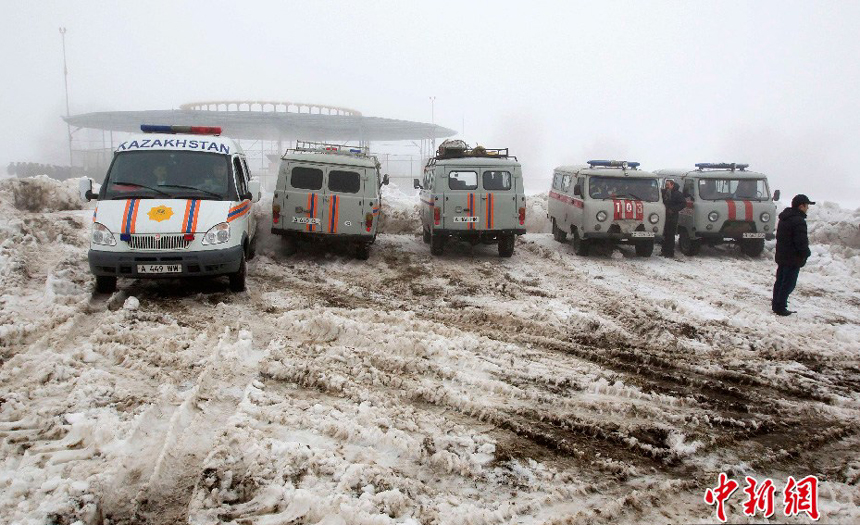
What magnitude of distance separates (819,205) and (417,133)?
31.1 meters

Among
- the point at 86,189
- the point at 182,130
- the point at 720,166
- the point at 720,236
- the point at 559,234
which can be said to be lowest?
the point at 559,234

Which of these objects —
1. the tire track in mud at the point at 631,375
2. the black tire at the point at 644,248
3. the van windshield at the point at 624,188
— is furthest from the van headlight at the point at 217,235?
the black tire at the point at 644,248

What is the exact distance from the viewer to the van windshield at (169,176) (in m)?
8.00

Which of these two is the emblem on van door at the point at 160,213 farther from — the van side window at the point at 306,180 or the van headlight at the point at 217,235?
the van side window at the point at 306,180

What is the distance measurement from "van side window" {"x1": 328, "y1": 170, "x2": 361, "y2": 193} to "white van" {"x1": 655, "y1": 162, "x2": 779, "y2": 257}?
8122 mm

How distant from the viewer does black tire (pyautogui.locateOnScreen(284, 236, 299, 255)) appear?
12452 mm

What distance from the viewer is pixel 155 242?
7398 mm

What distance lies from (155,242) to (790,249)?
8.84 m

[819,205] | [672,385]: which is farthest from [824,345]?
[819,205]

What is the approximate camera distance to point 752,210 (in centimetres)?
1344

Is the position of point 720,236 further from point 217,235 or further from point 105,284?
point 105,284

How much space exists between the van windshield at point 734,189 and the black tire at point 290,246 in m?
9.80

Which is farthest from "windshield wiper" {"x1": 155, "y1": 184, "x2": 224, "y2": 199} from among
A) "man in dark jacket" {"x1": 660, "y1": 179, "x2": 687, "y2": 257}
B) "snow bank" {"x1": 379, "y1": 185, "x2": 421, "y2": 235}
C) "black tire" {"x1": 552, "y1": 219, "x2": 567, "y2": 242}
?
"man in dark jacket" {"x1": 660, "y1": 179, "x2": 687, "y2": 257}

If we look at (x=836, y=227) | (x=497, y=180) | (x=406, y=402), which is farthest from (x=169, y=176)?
(x=836, y=227)
